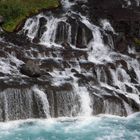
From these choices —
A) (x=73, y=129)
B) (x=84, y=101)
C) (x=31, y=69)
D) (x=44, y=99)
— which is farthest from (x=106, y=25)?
(x=73, y=129)

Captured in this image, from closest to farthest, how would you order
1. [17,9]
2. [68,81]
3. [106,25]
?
1. [68,81]
2. [17,9]
3. [106,25]

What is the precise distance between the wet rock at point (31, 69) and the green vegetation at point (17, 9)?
237 inches

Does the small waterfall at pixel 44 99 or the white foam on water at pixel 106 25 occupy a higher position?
the white foam on water at pixel 106 25

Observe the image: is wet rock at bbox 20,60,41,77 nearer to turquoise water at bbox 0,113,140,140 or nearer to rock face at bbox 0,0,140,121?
rock face at bbox 0,0,140,121

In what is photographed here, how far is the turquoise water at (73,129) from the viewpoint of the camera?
79.0 ft

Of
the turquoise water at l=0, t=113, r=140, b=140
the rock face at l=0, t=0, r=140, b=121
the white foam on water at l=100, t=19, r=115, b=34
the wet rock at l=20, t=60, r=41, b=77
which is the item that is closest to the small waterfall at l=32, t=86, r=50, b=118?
the rock face at l=0, t=0, r=140, b=121

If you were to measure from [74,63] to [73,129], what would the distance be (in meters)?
6.17

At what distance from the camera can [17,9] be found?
1389 inches

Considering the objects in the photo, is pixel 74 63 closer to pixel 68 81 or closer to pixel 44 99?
pixel 68 81

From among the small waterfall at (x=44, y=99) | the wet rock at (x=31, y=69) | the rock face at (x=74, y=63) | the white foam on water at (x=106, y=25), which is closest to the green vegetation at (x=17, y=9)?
the rock face at (x=74, y=63)

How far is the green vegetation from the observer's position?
3409 centimetres

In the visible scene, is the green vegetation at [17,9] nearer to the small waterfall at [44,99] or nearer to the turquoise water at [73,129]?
the small waterfall at [44,99]

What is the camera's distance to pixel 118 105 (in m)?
27.2

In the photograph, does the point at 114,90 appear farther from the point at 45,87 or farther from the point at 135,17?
the point at 135,17
